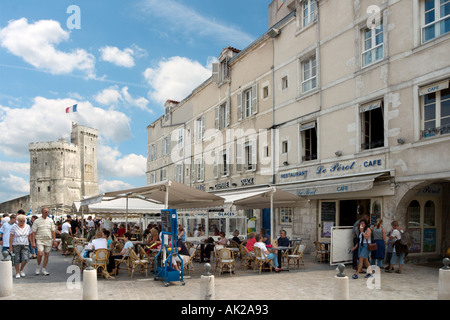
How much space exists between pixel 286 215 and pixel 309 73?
235 inches

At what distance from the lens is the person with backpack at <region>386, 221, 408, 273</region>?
10.2 meters

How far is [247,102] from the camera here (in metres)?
20.7

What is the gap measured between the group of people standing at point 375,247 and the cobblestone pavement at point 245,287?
1.05 ft

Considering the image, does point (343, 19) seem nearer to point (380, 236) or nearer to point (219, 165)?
point (380, 236)

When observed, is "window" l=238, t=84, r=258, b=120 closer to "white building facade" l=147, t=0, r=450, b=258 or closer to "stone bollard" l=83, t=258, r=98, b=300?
"white building facade" l=147, t=0, r=450, b=258

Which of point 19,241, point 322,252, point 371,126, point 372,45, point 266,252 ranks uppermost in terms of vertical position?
point 372,45

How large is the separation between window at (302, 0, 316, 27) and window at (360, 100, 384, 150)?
4727mm

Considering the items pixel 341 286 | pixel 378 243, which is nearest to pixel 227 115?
pixel 378 243

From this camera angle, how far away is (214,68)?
23.5m

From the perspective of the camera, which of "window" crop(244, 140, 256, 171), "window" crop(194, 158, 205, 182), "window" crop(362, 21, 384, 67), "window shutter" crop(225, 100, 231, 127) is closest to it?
"window" crop(362, 21, 384, 67)

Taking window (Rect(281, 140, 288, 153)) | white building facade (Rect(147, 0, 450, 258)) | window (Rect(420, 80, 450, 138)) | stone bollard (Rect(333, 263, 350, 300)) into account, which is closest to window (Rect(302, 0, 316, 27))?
white building facade (Rect(147, 0, 450, 258))

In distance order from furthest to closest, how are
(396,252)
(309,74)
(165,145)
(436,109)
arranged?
1. (165,145)
2. (309,74)
3. (436,109)
4. (396,252)

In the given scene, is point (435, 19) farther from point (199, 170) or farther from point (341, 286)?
point (199, 170)
